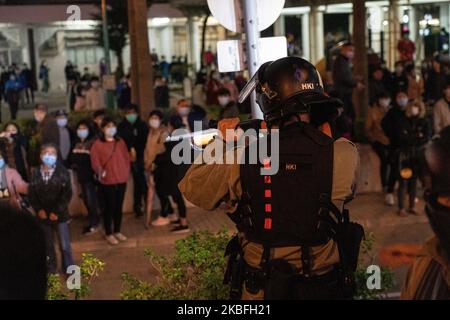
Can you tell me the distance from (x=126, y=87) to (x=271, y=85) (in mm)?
15133

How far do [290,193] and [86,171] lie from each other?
23.6 ft

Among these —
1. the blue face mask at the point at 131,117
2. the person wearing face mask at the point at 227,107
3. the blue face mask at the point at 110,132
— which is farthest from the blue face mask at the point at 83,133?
the person wearing face mask at the point at 227,107

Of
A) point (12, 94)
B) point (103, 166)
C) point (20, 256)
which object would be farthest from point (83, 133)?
point (12, 94)

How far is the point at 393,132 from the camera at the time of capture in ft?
35.6

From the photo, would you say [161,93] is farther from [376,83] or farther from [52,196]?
[52,196]

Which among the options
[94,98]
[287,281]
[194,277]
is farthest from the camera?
[94,98]

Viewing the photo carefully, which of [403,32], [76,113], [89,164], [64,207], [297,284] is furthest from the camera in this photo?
[403,32]

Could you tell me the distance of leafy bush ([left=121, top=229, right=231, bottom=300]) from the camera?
4.30 meters

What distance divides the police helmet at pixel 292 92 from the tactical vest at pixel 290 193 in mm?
184

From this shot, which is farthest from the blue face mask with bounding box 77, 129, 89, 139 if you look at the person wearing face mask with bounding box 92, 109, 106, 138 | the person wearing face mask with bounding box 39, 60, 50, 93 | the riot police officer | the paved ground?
the person wearing face mask with bounding box 39, 60, 50, 93

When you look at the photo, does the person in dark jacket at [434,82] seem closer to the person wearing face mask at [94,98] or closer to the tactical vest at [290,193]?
the person wearing face mask at [94,98]
